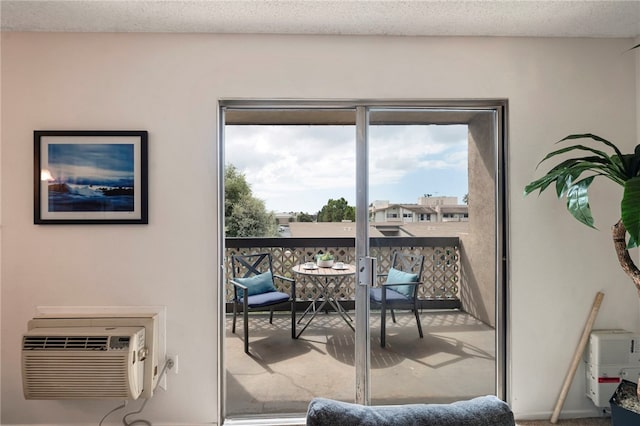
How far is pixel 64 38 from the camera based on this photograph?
2.28m

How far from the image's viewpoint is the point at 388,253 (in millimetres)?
2420

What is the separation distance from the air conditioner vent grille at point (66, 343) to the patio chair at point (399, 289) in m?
1.68

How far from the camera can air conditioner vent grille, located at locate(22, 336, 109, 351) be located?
201cm

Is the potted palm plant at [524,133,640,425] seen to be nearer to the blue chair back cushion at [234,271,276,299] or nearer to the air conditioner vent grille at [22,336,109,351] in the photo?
the blue chair back cushion at [234,271,276,299]

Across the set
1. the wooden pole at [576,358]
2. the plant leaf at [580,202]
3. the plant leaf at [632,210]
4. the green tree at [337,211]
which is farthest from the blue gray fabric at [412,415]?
the wooden pole at [576,358]

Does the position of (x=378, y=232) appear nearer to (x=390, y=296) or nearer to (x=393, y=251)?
(x=393, y=251)

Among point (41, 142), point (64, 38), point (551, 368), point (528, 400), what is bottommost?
point (528, 400)

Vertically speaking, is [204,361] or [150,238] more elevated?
[150,238]

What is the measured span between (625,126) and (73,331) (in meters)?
3.79

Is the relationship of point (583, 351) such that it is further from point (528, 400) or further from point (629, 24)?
point (629, 24)

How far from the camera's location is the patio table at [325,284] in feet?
8.08

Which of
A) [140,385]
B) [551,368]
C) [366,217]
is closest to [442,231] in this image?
[366,217]

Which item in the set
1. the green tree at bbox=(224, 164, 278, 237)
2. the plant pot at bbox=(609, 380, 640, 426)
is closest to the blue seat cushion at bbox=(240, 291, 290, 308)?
the green tree at bbox=(224, 164, 278, 237)

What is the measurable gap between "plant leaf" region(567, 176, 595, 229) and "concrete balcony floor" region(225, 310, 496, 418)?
106 cm
